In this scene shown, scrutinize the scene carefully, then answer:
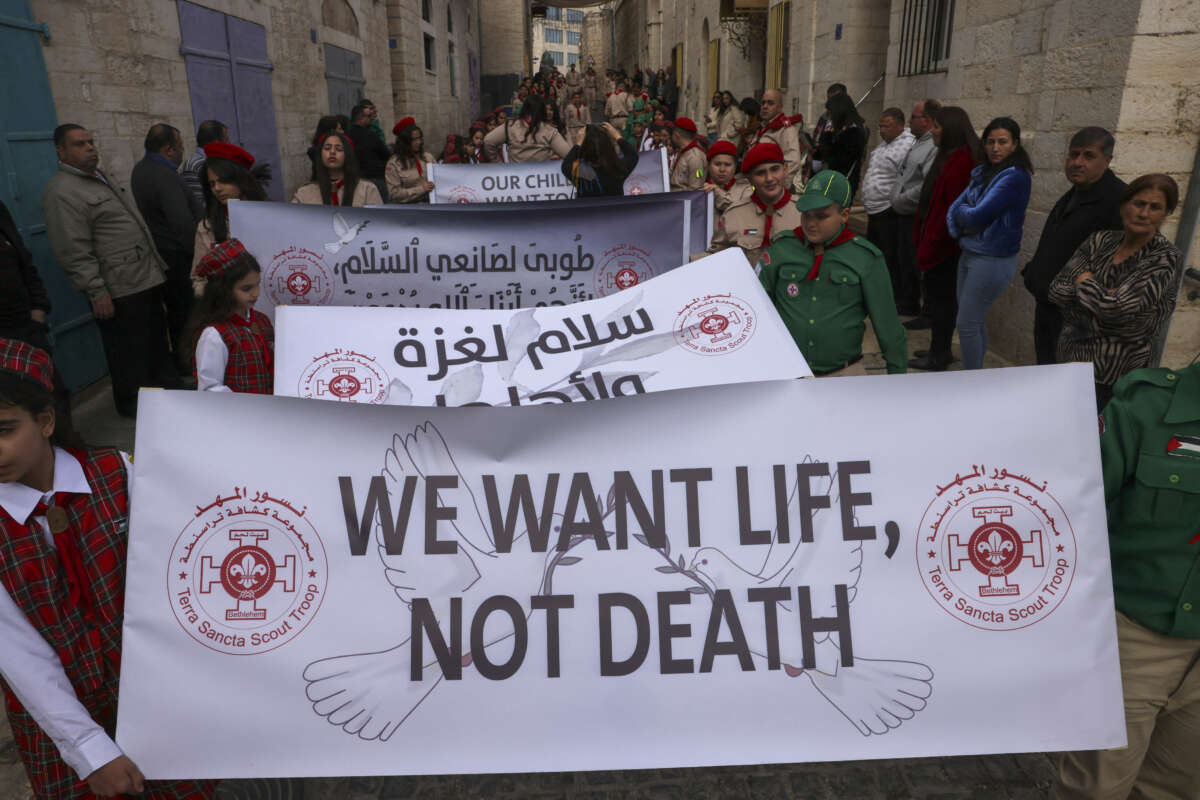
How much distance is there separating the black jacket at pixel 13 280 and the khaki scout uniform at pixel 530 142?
4977mm

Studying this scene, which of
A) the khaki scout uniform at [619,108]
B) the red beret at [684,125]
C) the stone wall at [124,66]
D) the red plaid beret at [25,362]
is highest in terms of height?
the khaki scout uniform at [619,108]

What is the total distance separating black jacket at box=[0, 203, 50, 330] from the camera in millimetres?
4363

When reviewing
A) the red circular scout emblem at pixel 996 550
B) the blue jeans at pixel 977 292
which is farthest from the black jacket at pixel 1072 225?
the red circular scout emblem at pixel 996 550

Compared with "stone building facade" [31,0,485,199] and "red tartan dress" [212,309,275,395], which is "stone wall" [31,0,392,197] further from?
"red tartan dress" [212,309,275,395]

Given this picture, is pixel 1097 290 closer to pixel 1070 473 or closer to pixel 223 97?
pixel 1070 473

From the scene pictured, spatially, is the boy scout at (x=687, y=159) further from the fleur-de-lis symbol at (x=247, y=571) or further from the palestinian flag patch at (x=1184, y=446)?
the fleur-de-lis symbol at (x=247, y=571)

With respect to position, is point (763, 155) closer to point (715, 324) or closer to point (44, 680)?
point (715, 324)

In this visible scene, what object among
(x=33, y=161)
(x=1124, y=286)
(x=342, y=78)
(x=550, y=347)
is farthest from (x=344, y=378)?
(x=342, y=78)

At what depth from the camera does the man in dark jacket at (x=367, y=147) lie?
10602 millimetres

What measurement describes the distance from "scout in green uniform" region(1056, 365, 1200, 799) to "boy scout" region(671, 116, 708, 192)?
626 centimetres

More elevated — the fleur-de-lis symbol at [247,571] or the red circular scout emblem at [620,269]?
the red circular scout emblem at [620,269]

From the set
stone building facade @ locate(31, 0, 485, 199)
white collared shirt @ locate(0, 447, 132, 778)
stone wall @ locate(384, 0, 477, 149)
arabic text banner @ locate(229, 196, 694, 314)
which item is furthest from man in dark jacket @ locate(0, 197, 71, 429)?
stone wall @ locate(384, 0, 477, 149)

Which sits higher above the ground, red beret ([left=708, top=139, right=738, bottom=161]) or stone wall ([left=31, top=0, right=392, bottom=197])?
stone wall ([left=31, top=0, right=392, bottom=197])

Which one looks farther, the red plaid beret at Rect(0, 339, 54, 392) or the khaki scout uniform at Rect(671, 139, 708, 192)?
the khaki scout uniform at Rect(671, 139, 708, 192)
